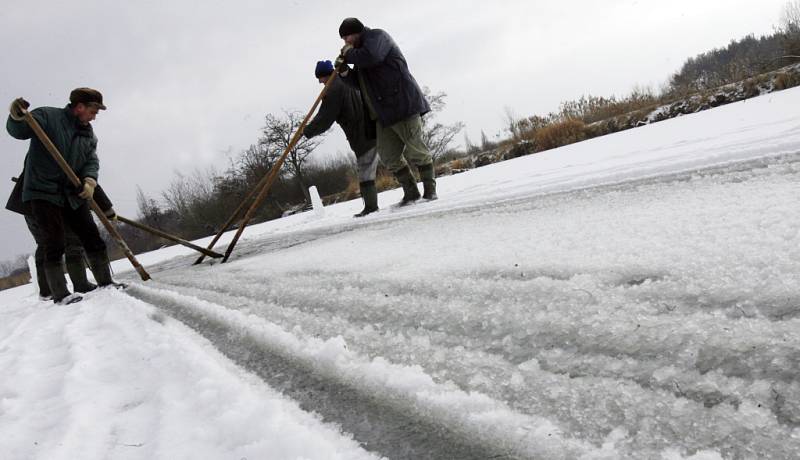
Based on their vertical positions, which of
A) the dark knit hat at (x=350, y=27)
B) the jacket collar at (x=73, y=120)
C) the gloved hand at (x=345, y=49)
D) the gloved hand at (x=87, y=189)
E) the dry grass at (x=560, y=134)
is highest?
the dark knit hat at (x=350, y=27)

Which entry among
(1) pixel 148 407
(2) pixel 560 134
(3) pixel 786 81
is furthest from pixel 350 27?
(3) pixel 786 81

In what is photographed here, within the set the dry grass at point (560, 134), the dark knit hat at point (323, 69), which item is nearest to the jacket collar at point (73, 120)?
the dark knit hat at point (323, 69)

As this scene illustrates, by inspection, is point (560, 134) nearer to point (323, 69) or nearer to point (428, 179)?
point (428, 179)

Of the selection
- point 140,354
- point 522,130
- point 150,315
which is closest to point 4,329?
point 150,315

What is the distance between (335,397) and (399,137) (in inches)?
152

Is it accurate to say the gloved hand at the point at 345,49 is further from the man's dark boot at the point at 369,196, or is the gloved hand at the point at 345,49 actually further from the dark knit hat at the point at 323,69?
the man's dark boot at the point at 369,196

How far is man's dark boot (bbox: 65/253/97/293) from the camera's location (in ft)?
12.3

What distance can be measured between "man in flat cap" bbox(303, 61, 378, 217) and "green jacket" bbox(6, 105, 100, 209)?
1882 mm

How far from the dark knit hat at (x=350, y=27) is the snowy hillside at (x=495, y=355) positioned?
289 centimetres

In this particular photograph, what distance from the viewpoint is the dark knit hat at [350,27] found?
4.00 meters

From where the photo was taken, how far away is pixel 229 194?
32.0 meters

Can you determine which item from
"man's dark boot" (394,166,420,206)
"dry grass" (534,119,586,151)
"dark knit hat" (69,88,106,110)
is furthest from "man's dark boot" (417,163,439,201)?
"dry grass" (534,119,586,151)

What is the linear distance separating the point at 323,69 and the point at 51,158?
250 centimetres

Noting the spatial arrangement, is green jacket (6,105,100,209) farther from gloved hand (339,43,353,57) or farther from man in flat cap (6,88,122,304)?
gloved hand (339,43,353,57)
